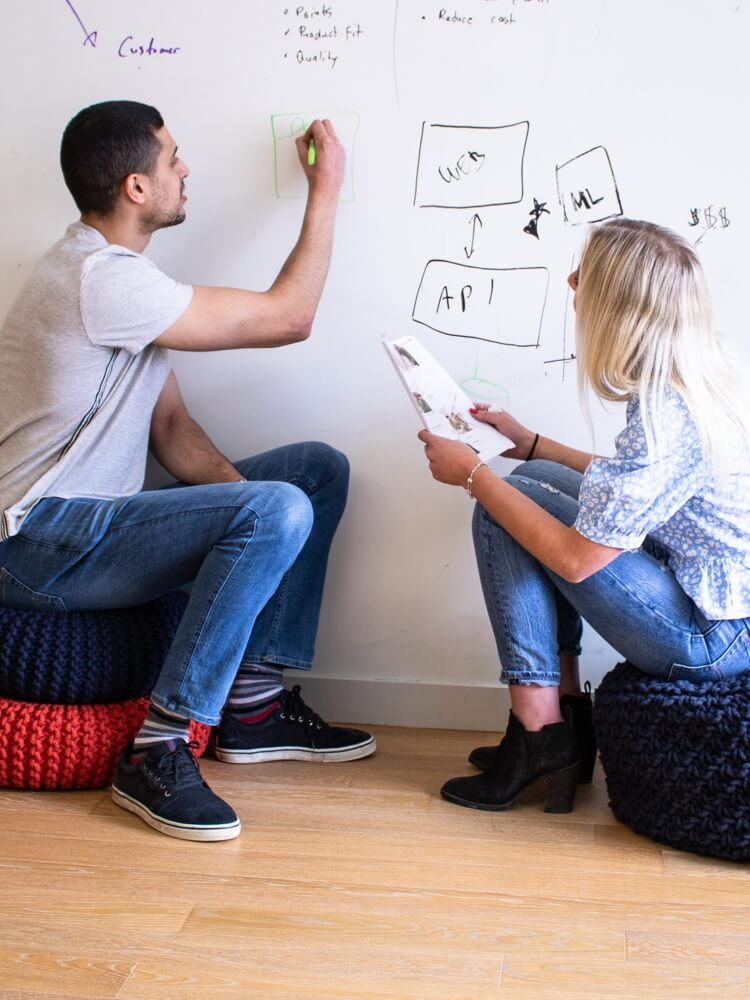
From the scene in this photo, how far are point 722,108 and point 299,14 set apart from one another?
0.77 metres

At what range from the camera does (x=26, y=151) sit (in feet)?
6.81

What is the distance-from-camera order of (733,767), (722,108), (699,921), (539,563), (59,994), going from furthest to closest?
(722,108), (539,563), (733,767), (699,921), (59,994)

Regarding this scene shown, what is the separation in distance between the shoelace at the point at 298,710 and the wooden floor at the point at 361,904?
6.5 inches

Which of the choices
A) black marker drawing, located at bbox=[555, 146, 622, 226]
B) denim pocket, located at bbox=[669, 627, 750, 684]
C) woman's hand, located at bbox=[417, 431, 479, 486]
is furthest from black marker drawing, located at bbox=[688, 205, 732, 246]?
denim pocket, located at bbox=[669, 627, 750, 684]

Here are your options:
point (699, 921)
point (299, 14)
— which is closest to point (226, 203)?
point (299, 14)

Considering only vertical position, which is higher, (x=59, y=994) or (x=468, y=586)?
(x=468, y=586)

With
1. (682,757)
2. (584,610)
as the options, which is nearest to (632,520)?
(584,610)

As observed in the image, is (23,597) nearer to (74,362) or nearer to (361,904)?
(74,362)

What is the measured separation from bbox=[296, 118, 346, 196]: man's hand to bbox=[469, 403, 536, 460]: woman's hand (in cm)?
47

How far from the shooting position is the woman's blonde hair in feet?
4.86

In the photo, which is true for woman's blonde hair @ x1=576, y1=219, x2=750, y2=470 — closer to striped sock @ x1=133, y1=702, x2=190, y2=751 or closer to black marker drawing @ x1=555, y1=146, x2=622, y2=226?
black marker drawing @ x1=555, y1=146, x2=622, y2=226

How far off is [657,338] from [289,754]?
38.1 inches

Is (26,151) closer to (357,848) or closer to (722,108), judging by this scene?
(722,108)

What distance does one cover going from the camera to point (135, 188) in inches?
72.2
